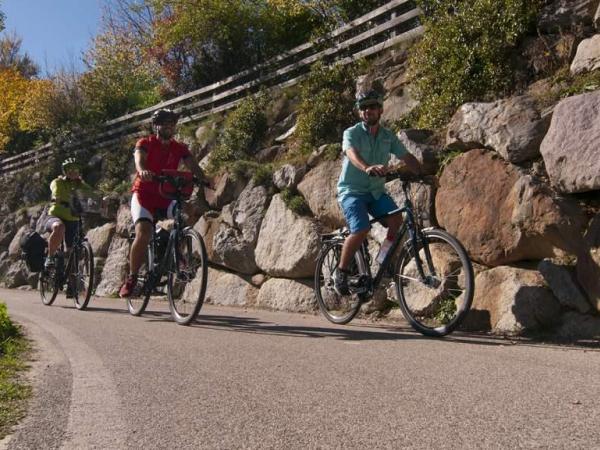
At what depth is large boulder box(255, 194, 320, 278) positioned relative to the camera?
307 inches

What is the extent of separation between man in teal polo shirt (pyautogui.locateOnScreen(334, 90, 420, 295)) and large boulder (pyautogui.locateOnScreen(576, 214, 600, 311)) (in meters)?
1.53

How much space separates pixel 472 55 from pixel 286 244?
3314 mm

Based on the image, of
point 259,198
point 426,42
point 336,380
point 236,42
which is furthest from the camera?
point 236,42

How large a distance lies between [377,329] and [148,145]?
3.25 m

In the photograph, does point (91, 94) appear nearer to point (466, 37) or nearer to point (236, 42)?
point (236, 42)

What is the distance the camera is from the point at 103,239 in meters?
13.2

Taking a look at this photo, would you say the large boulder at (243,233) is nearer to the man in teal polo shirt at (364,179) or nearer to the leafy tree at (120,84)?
the man in teal polo shirt at (364,179)

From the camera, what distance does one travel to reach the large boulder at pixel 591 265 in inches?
187

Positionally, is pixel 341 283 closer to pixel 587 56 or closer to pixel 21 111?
pixel 587 56

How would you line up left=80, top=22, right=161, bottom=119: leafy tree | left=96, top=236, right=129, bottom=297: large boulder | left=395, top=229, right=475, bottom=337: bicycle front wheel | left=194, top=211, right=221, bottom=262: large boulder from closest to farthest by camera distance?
left=395, top=229, right=475, bottom=337: bicycle front wheel, left=194, top=211, right=221, bottom=262: large boulder, left=96, top=236, right=129, bottom=297: large boulder, left=80, top=22, right=161, bottom=119: leafy tree

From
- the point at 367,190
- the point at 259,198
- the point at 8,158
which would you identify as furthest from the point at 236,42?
the point at 8,158

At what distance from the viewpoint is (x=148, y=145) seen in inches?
268

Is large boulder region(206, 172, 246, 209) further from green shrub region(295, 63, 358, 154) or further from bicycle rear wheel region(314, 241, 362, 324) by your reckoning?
bicycle rear wheel region(314, 241, 362, 324)

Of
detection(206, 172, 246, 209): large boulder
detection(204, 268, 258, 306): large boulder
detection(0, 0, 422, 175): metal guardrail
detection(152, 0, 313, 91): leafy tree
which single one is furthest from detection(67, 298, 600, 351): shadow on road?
detection(152, 0, 313, 91): leafy tree
